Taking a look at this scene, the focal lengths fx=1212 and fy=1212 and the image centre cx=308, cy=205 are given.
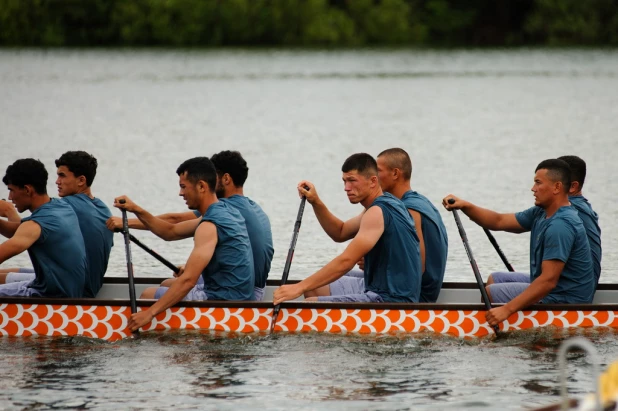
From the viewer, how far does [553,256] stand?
35.2 ft

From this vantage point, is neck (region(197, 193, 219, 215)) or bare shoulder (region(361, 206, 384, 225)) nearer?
bare shoulder (region(361, 206, 384, 225))

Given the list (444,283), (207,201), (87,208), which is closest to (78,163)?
(87,208)

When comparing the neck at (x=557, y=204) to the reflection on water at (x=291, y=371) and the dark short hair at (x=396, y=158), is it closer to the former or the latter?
the reflection on water at (x=291, y=371)

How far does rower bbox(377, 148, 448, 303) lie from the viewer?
11312mm

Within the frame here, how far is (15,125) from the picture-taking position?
35500 millimetres

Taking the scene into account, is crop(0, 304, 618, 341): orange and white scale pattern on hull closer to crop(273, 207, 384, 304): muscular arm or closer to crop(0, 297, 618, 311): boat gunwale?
crop(0, 297, 618, 311): boat gunwale

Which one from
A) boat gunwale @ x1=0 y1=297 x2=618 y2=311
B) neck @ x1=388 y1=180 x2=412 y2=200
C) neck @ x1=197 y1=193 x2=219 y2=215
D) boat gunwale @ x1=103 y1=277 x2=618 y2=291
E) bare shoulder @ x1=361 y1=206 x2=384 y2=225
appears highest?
neck @ x1=388 y1=180 x2=412 y2=200

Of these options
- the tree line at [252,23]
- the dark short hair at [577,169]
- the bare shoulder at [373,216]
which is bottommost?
the bare shoulder at [373,216]

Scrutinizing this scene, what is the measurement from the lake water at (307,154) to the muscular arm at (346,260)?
500 millimetres

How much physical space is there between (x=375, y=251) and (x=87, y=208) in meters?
2.75

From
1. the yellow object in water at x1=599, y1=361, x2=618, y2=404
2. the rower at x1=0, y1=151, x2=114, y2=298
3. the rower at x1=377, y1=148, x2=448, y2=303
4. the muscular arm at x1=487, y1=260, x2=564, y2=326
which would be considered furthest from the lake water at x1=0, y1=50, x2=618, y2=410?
the yellow object in water at x1=599, y1=361, x2=618, y2=404

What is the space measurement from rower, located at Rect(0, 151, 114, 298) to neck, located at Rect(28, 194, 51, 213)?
233 millimetres

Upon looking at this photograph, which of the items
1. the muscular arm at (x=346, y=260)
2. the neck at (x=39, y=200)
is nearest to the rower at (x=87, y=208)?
the neck at (x=39, y=200)

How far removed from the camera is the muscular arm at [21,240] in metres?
10.6
